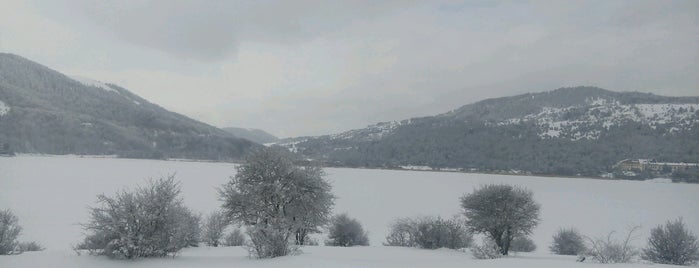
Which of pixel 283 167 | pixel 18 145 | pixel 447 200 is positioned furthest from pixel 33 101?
pixel 283 167

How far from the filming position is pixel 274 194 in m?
23.4

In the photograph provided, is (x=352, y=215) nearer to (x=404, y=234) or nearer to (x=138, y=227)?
(x=404, y=234)

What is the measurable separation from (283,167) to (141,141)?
183163mm

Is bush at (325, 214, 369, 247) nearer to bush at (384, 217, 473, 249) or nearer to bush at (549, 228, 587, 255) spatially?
bush at (384, 217, 473, 249)

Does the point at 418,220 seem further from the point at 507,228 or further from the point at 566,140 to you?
the point at 566,140

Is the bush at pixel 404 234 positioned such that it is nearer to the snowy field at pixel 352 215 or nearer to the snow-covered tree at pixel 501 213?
the snowy field at pixel 352 215

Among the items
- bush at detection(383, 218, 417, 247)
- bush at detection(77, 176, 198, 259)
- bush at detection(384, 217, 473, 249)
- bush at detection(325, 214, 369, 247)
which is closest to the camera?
bush at detection(77, 176, 198, 259)

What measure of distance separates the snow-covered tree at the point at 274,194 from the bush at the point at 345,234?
514 centimetres

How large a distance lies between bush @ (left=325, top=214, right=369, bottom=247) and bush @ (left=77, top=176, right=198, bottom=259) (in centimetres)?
1636

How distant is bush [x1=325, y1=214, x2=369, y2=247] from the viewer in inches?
1209

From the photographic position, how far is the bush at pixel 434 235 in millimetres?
27141

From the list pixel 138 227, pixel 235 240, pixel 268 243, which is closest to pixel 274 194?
pixel 235 240

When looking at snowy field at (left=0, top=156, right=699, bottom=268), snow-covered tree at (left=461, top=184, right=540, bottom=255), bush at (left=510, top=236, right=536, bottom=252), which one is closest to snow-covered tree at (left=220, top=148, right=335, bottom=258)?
snowy field at (left=0, top=156, right=699, bottom=268)

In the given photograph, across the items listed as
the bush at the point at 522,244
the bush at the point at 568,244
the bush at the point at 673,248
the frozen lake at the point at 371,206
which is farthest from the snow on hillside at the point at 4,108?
the bush at the point at 673,248
